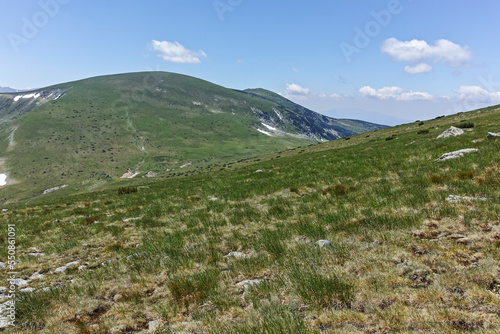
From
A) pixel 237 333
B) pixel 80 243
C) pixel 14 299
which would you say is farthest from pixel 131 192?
pixel 237 333

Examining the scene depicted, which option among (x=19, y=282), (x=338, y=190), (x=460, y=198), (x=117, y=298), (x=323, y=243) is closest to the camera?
(x=117, y=298)

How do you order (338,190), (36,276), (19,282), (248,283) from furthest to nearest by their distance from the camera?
A: (338,190) < (36,276) < (19,282) < (248,283)

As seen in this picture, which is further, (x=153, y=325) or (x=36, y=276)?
(x=36, y=276)

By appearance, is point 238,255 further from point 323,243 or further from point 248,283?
point 323,243

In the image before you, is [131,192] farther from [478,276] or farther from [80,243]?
[478,276]

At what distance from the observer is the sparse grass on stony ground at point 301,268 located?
168 inches

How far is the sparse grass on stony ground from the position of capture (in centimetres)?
427

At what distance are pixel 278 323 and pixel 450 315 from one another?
2.65 meters

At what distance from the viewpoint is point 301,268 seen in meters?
6.09

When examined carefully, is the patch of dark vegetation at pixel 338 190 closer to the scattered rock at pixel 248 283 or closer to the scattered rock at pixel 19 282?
the scattered rock at pixel 248 283

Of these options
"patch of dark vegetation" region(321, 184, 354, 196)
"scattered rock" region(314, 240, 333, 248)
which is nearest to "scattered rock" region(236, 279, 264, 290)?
"scattered rock" region(314, 240, 333, 248)

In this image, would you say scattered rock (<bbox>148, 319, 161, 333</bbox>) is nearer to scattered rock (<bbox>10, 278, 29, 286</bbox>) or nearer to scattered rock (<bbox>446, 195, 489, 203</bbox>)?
scattered rock (<bbox>10, 278, 29, 286</bbox>)

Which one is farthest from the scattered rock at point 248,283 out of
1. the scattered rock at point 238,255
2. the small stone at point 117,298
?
the small stone at point 117,298

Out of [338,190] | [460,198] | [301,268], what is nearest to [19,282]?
[301,268]
